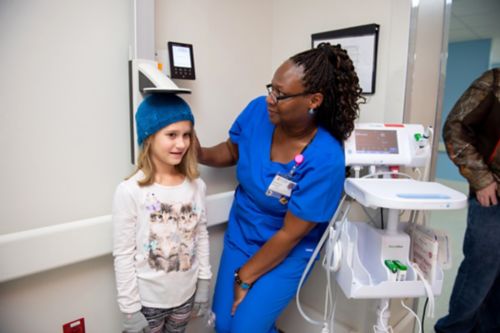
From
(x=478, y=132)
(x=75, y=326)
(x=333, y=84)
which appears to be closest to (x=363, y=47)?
(x=333, y=84)

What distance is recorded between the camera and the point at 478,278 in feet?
4.95

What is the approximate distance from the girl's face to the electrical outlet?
65 cm

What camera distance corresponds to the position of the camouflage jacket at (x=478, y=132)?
1410 millimetres

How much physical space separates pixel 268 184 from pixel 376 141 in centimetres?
42

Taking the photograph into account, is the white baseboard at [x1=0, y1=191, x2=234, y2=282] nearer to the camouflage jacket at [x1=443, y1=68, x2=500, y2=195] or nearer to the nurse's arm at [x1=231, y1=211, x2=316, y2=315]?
the nurse's arm at [x1=231, y1=211, x2=316, y2=315]

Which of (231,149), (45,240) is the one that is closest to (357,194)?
(231,149)

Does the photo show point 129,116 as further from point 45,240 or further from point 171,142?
point 45,240

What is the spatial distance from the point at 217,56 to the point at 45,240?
100cm

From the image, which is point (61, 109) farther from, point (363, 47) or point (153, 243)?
point (363, 47)

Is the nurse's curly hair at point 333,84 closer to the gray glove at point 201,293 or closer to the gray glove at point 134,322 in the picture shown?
the gray glove at point 201,293

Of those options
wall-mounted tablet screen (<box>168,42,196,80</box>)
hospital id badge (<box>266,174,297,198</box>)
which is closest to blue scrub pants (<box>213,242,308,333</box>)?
hospital id badge (<box>266,174,297,198</box>)

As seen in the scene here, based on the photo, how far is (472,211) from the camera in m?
1.53

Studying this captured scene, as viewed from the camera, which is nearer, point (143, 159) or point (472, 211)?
point (143, 159)

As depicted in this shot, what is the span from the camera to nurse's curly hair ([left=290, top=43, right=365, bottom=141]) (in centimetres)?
120
